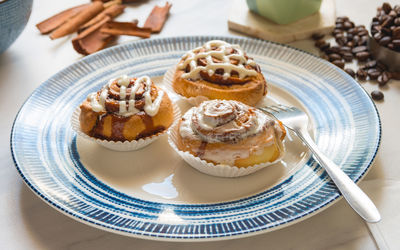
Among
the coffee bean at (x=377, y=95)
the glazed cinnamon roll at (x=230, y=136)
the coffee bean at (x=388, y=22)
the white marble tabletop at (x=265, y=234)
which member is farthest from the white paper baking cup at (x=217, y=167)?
the coffee bean at (x=388, y=22)

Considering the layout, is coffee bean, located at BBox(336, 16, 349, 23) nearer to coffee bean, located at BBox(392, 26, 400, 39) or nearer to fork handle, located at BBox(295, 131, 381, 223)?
coffee bean, located at BBox(392, 26, 400, 39)

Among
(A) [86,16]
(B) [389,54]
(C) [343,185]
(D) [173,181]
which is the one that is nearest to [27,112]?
(D) [173,181]

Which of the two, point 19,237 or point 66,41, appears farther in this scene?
point 66,41

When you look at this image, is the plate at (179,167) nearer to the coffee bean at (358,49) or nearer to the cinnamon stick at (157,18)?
the coffee bean at (358,49)

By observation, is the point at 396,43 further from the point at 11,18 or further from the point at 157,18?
the point at 11,18

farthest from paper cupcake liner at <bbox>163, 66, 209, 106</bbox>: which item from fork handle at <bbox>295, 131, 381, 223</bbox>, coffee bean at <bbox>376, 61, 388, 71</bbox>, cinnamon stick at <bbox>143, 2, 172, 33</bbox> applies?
coffee bean at <bbox>376, 61, 388, 71</bbox>

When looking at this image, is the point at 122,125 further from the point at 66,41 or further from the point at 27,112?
the point at 66,41
